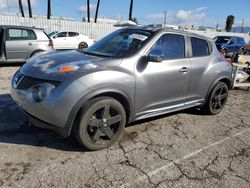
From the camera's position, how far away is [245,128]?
479 cm

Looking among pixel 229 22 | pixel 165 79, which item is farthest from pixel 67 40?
pixel 229 22

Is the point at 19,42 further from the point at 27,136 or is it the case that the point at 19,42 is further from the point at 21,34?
the point at 27,136

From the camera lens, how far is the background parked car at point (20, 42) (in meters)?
8.76

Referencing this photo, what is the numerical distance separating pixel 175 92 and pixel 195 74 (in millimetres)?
570

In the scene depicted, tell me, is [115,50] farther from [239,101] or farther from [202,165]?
[239,101]

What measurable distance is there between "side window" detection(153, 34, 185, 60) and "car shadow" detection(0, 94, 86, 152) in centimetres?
197

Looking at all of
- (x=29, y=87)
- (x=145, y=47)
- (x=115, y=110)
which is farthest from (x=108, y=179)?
(x=145, y=47)

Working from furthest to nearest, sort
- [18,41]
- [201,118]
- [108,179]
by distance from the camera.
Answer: [18,41], [201,118], [108,179]

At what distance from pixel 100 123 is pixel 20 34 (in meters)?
7.23

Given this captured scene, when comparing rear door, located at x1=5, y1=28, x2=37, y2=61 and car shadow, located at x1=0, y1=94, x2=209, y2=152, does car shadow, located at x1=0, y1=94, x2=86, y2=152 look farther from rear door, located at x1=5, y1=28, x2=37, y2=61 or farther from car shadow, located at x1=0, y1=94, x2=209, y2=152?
rear door, located at x1=5, y1=28, x2=37, y2=61

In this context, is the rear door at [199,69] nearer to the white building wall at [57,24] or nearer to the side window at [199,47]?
the side window at [199,47]

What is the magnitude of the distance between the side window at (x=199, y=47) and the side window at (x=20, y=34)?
681 centimetres

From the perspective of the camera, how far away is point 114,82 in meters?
3.37

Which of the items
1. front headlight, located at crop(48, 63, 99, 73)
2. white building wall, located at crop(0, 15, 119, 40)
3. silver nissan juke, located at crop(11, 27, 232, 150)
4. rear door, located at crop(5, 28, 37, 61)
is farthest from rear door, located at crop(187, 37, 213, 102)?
white building wall, located at crop(0, 15, 119, 40)
